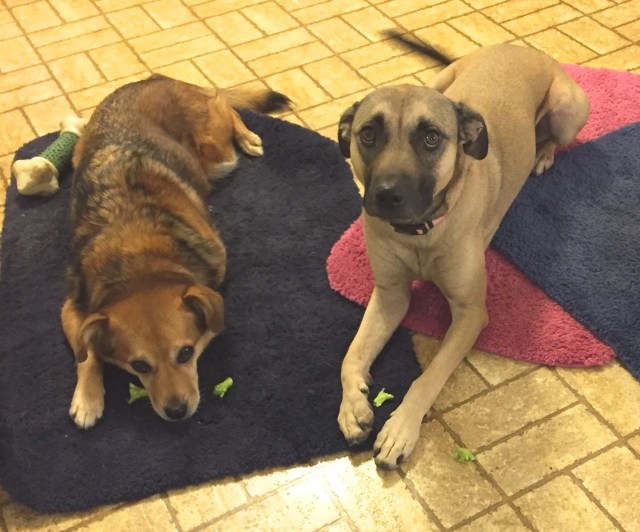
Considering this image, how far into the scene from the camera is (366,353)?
2.56 meters

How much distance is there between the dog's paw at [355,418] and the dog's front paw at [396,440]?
0.05m

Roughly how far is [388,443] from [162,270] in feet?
3.21

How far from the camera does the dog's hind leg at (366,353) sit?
238 cm

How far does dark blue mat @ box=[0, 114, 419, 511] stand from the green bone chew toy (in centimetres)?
6

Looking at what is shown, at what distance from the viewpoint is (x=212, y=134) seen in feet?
10.9

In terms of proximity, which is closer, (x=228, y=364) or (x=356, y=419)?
(x=356, y=419)

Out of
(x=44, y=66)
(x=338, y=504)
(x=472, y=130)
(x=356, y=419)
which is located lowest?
(x=44, y=66)

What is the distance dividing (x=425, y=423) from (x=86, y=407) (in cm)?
117

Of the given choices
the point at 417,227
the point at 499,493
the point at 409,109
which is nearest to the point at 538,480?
the point at 499,493

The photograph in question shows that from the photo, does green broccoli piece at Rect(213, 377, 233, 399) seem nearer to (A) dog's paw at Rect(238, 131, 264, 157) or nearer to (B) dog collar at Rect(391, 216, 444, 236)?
(B) dog collar at Rect(391, 216, 444, 236)

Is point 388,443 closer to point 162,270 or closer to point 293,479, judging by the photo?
point 293,479

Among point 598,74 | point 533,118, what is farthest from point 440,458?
point 598,74

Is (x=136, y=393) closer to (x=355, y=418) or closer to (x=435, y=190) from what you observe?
(x=355, y=418)

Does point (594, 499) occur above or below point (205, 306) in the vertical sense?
below
